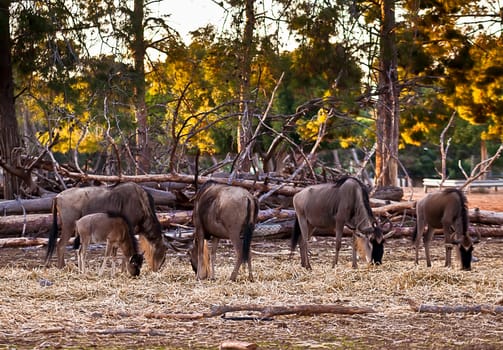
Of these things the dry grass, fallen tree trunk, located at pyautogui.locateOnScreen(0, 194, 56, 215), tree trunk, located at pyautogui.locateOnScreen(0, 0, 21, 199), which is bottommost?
the dry grass

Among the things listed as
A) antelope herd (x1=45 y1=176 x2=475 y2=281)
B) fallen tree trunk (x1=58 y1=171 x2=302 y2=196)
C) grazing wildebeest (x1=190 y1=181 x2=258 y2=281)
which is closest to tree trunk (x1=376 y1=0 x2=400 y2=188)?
fallen tree trunk (x1=58 y1=171 x2=302 y2=196)

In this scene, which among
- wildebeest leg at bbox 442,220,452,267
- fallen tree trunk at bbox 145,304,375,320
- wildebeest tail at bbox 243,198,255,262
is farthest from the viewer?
wildebeest leg at bbox 442,220,452,267

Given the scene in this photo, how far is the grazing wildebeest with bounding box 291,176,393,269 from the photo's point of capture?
13.3m

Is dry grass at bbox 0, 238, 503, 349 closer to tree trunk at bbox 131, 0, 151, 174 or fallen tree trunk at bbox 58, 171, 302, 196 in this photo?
fallen tree trunk at bbox 58, 171, 302, 196

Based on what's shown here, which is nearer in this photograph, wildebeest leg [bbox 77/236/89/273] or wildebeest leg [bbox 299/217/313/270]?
wildebeest leg [bbox 77/236/89/273]

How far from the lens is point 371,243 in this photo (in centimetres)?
1347

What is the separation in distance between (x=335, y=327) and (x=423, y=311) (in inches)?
44.4

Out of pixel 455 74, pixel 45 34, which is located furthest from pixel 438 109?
pixel 45 34

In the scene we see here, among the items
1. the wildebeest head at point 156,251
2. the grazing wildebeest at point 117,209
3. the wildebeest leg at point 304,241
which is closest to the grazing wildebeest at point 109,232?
the grazing wildebeest at point 117,209

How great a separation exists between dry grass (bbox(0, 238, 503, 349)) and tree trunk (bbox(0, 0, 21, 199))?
5.88 metres

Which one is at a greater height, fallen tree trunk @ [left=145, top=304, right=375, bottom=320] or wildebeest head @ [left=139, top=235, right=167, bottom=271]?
wildebeest head @ [left=139, top=235, right=167, bottom=271]

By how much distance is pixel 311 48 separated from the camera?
79.6 ft

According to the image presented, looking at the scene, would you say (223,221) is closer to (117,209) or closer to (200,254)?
(200,254)

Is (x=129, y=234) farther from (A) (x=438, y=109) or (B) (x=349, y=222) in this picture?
(A) (x=438, y=109)
